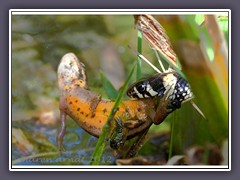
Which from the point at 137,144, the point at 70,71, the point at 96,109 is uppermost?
the point at 70,71

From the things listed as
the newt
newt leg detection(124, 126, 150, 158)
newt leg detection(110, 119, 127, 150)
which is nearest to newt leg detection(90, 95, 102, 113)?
the newt

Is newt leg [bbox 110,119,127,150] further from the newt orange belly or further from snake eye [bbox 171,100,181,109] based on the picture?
snake eye [bbox 171,100,181,109]

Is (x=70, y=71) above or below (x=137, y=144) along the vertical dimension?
above

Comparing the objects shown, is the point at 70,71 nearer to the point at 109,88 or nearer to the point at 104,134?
the point at 109,88

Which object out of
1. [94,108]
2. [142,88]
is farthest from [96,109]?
[142,88]

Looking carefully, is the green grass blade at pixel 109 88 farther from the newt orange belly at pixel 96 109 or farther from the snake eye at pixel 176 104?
the snake eye at pixel 176 104

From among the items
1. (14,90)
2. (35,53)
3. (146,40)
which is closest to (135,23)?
(146,40)

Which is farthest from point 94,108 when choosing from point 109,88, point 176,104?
point 176,104

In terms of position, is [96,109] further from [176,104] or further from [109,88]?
[176,104]
